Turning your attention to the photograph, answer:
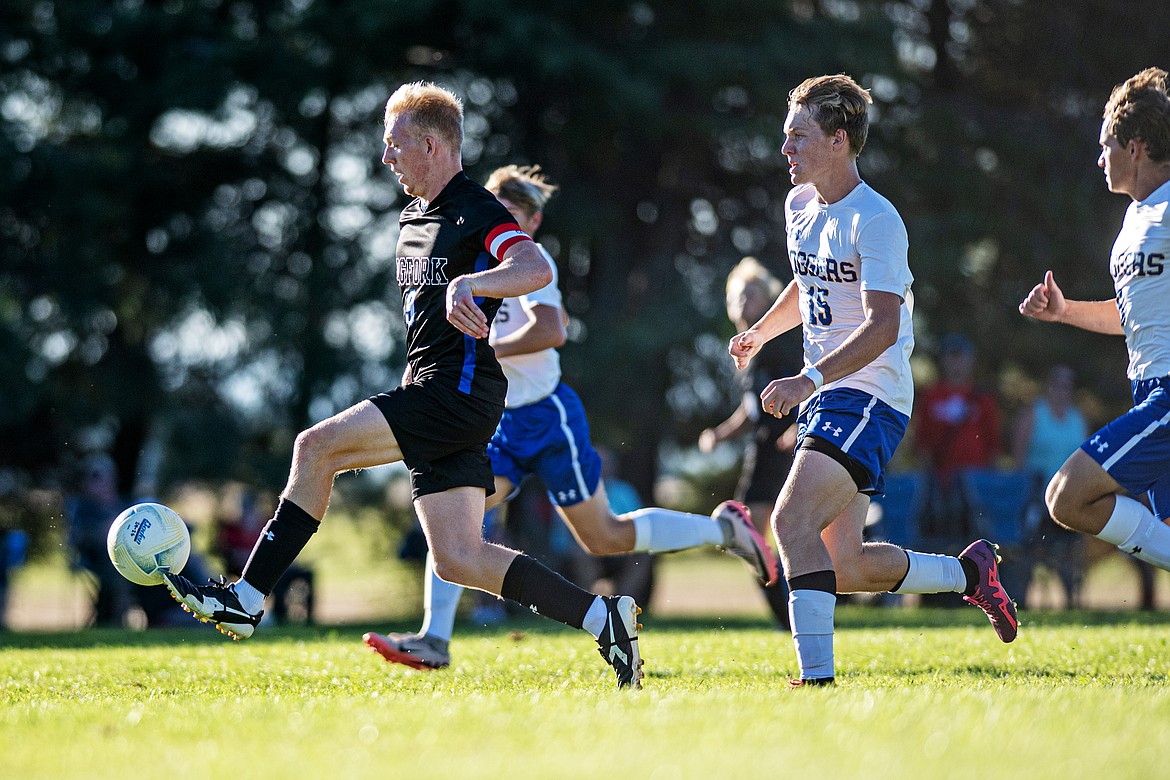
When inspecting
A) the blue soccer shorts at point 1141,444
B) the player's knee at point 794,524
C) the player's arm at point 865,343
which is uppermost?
the player's arm at point 865,343

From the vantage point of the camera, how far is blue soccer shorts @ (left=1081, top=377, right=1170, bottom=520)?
5.33 metres

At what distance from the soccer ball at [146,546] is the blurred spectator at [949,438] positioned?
28.9 ft

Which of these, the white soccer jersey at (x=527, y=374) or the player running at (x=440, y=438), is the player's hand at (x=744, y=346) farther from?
the white soccer jersey at (x=527, y=374)

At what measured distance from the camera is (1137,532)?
5.59 metres

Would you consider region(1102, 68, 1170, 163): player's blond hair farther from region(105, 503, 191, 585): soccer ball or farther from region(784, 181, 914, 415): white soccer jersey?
region(105, 503, 191, 585): soccer ball

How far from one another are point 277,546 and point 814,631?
83.2 inches

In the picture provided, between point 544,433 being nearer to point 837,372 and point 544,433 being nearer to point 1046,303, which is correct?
point 837,372

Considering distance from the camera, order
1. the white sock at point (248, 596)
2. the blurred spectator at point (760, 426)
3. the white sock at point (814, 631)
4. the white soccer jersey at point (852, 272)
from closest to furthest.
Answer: the white sock at point (814, 631)
the white soccer jersey at point (852, 272)
the white sock at point (248, 596)
the blurred spectator at point (760, 426)

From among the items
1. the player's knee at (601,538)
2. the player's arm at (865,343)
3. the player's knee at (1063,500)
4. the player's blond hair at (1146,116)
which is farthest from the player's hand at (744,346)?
the player's knee at (601,538)

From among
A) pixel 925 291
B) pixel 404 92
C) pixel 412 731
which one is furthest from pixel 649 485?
pixel 412 731

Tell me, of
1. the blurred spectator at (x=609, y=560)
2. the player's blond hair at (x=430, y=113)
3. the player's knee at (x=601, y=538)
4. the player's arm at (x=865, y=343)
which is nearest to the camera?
the player's arm at (x=865, y=343)

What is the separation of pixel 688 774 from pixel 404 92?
3350 millimetres

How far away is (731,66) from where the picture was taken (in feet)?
49.5

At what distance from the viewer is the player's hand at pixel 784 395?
484 centimetres
